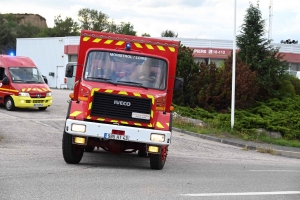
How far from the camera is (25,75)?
25.8m

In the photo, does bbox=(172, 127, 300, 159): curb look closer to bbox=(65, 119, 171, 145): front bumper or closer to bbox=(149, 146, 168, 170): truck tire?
bbox=(149, 146, 168, 170): truck tire

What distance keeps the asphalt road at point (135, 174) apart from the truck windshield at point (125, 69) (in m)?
1.96

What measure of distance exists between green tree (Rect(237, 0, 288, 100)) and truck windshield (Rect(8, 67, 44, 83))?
12198mm

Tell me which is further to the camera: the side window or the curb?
the side window

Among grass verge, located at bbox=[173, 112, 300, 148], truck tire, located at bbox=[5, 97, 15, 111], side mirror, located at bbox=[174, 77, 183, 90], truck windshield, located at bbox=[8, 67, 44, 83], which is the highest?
truck windshield, located at bbox=[8, 67, 44, 83]

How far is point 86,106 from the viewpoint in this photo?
11211mm

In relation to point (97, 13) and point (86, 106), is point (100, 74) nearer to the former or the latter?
point (86, 106)

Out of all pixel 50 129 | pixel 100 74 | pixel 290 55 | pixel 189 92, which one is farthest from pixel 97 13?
pixel 100 74

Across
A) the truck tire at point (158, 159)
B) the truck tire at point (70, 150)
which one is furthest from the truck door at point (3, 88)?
the truck tire at point (158, 159)

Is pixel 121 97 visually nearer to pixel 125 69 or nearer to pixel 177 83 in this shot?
pixel 125 69

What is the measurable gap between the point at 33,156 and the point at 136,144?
3107 millimetres

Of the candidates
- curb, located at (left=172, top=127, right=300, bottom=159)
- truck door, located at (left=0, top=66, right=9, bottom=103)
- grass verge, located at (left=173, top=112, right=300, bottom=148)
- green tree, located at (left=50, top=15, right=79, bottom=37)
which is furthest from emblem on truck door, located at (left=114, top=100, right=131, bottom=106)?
green tree, located at (left=50, top=15, right=79, bottom=37)

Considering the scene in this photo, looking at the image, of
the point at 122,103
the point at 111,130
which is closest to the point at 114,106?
the point at 122,103

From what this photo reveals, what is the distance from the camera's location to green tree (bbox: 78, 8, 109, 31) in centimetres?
11275
